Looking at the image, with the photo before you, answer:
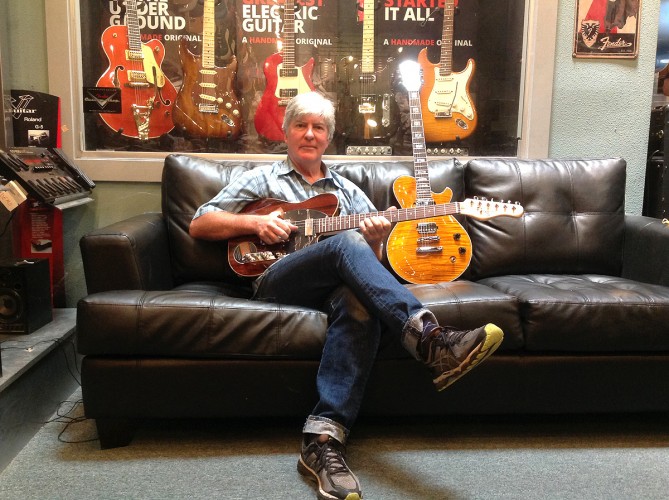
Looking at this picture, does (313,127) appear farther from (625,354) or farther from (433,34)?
(625,354)

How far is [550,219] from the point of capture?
2.43m

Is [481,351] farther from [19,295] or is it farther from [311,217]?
[19,295]

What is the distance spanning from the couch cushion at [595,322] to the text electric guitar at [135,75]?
1.75 metres

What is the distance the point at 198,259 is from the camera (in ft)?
7.32

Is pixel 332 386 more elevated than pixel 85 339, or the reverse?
pixel 85 339

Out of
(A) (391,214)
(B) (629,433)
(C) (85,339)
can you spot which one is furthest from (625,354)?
(C) (85,339)

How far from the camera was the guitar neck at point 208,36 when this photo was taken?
262cm

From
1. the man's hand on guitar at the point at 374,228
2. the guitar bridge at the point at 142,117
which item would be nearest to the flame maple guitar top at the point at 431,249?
the man's hand on guitar at the point at 374,228

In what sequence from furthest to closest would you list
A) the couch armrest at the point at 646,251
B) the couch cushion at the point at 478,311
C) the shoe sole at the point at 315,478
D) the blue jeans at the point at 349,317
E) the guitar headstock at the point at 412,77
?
the guitar headstock at the point at 412,77 → the couch armrest at the point at 646,251 → the couch cushion at the point at 478,311 → the blue jeans at the point at 349,317 → the shoe sole at the point at 315,478

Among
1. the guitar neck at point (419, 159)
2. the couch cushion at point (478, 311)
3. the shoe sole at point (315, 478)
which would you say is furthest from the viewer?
the guitar neck at point (419, 159)

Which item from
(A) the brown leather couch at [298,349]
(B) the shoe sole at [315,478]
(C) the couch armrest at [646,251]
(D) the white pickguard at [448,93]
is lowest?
(B) the shoe sole at [315,478]

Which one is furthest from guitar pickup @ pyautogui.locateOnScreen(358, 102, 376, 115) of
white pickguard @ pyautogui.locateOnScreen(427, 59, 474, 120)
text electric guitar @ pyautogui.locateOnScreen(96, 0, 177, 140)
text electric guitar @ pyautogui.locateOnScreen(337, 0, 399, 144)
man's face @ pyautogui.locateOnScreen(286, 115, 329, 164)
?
text electric guitar @ pyautogui.locateOnScreen(96, 0, 177, 140)

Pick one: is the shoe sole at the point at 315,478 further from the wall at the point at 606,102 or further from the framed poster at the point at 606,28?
the framed poster at the point at 606,28

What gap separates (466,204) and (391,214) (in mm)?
252
